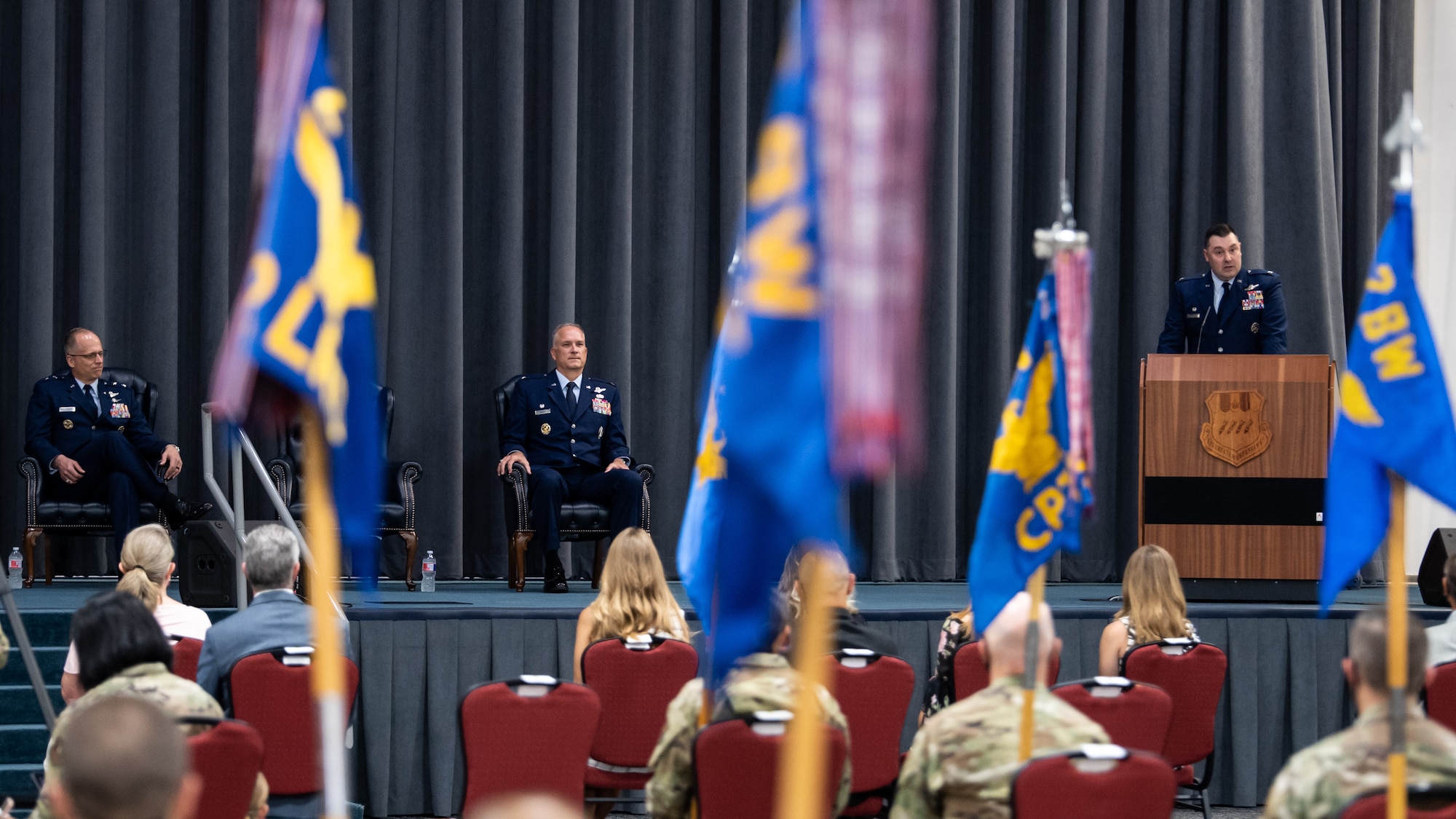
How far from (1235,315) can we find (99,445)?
5785 mm

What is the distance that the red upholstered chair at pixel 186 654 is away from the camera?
→ 5.02 meters

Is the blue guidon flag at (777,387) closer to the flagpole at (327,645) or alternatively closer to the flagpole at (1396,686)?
the flagpole at (327,645)

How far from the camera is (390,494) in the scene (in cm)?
852

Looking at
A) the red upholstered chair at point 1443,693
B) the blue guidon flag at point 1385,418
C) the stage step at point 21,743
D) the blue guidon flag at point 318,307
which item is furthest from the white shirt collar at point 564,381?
the blue guidon flag at point 318,307

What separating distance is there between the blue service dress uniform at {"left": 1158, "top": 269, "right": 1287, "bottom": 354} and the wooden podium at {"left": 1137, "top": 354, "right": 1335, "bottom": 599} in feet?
1.83

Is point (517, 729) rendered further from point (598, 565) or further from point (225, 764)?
point (598, 565)

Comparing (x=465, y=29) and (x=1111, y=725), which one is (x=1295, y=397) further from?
(x=465, y=29)

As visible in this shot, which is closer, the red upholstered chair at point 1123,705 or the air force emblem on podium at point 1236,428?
the red upholstered chair at point 1123,705

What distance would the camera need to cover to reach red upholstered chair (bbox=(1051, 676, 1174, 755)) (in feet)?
14.8

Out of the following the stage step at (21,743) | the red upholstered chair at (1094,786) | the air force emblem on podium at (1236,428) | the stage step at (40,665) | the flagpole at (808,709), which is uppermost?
the air force emblem on podium at (1236,428)

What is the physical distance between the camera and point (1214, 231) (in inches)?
317

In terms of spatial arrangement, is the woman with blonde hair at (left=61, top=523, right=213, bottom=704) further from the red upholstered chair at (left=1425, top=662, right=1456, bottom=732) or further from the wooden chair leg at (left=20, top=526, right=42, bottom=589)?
the red upholstered chair at (left=1425, top=662, right=1456, bottom=732)

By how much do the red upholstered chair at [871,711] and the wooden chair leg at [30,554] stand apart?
4.79 m

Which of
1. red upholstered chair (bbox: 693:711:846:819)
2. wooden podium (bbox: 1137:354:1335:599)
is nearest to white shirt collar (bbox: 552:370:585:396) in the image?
wooden podium (bbox: 1137:354:1335:599)
